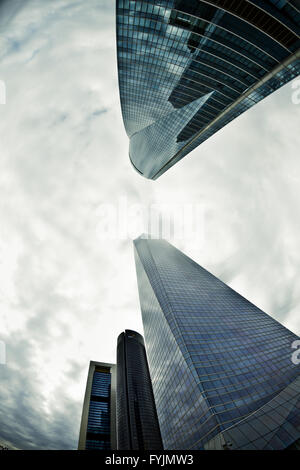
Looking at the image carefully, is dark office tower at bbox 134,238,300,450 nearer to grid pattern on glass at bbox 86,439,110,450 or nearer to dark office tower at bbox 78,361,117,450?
grid pattern on glass at bbox 86,439,110,450

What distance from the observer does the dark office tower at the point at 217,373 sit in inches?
1233

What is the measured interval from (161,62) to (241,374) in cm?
7763

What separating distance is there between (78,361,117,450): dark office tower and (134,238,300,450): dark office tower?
125616mm

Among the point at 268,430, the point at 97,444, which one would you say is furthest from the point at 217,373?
the point at 97,444

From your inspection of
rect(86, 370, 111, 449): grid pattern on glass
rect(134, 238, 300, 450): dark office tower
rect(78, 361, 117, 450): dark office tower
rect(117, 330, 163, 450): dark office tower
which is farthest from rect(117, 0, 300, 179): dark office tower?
rect(86, 370, 111, 449): grid pattern on glass

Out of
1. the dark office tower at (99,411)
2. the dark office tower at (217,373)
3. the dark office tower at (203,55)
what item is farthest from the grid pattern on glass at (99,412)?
the dark office tower at (203,55)

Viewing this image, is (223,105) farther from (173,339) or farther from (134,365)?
(134,365)

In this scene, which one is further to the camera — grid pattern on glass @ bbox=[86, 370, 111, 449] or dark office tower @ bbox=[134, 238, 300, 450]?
grid pattern on glass @ bbox=[86, 370, 111, 449]

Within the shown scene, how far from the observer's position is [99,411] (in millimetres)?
154375

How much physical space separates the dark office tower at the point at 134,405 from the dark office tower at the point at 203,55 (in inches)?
6472

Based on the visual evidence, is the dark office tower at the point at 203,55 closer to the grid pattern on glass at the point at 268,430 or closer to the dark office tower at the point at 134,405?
the grid pattern on glass at the point at 268,430

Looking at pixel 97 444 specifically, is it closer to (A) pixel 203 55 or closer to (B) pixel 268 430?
(B) pixel 268 430

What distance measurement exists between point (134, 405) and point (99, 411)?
133 feet

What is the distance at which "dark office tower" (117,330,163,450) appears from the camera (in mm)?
119688
